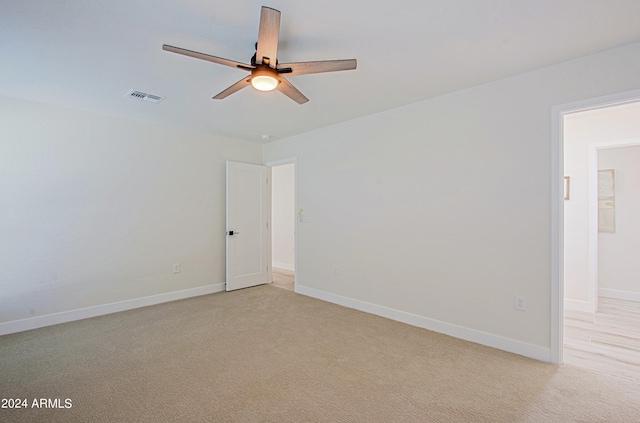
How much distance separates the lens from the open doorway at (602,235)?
321 cm

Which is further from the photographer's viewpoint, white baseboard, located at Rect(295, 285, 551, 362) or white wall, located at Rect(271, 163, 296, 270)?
white wall, located at Rect(271, 163, 296, 270)

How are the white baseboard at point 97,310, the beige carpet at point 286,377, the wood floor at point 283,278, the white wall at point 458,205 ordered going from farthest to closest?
1. the wood floor at point 283,278
2. the white baseboard at point 97,310
3. the white wall at point 458,205
4. the beige carpet at point 286,377

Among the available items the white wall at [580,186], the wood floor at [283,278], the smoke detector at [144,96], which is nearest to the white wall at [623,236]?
the white wall at [580,186]

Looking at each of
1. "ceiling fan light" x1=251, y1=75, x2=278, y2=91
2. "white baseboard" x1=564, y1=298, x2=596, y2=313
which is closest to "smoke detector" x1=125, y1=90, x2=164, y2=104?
"ceiling fan light" x1=251, y1=75, x2=278, y2=91

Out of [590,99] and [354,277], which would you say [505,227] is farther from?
[354,277]

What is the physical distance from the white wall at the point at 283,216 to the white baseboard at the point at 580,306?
4911 mm

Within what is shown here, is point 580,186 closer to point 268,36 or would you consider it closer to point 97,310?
point 268,36

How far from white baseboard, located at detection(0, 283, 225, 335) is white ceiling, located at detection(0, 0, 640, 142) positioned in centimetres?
247

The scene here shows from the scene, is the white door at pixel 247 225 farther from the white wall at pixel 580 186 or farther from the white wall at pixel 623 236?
the white wall at pixel 623 236

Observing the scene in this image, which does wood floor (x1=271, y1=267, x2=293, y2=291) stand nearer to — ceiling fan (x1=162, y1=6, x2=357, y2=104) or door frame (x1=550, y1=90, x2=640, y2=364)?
door frame (x1=550, y1=90, x2=640, y2=364)

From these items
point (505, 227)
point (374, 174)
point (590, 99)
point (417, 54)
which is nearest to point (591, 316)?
point (505, 227)

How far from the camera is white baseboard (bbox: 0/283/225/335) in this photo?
3320mm

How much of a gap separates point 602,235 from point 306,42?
5308 millimetres

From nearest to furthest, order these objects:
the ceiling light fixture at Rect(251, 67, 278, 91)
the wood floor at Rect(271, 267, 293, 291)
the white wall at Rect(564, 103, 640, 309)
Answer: the ceiling light fixture at Rect(251, 67, 278, 91)
the white wall at Rect(564, 103, 640, 309)
the wood floor at Rect(271, 267, 293, 291)
